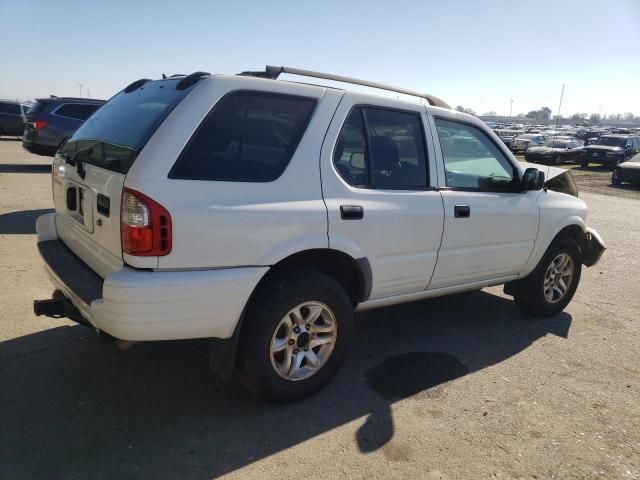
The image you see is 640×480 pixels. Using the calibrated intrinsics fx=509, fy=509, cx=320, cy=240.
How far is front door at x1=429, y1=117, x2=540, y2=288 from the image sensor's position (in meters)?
3.79

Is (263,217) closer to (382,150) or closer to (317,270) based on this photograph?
(317,270)

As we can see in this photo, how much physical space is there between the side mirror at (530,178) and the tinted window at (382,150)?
1105 millimetres

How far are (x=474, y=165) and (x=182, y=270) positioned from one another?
8.31 feet

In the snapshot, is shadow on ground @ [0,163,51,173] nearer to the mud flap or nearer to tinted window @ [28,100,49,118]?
tinted window @ [28,100,49,118]

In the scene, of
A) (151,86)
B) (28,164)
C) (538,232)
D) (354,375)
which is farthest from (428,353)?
(28,164)

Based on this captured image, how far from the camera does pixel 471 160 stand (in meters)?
4.02

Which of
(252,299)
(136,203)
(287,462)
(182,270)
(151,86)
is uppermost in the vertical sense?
(151,86)

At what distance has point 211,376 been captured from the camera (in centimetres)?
344

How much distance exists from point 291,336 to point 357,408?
625 mm

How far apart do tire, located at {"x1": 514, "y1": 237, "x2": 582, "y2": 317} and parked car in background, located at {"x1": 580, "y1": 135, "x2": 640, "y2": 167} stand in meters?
26.1

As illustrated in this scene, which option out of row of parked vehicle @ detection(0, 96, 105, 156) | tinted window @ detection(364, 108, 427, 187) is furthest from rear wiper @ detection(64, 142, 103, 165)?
row of parked vehicle @ detection(0, 96, 105, 156)

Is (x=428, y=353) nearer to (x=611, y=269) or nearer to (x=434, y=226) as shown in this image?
(x=434, y=226)

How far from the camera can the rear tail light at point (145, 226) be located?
97.9 inches

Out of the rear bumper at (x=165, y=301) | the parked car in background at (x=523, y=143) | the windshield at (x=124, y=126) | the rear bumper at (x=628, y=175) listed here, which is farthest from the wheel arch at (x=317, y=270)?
the parked car in background at (x=523, y=143)
